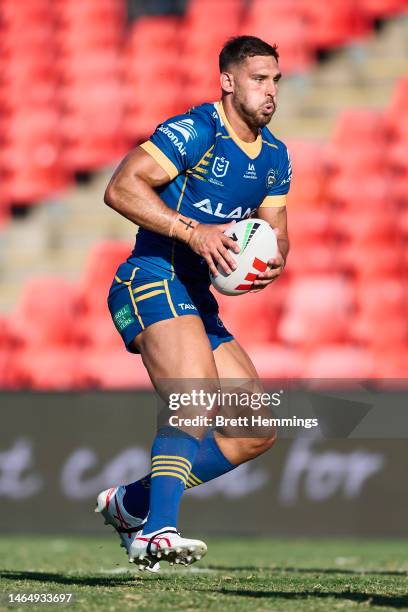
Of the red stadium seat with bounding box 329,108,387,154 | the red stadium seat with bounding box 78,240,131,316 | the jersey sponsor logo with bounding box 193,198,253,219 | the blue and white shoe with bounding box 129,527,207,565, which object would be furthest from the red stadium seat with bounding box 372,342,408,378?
the blue and white shoe with bounding box 129,527,207,565

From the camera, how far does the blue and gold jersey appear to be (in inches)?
196

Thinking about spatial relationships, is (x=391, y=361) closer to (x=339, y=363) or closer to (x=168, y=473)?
(x=339, y=363)

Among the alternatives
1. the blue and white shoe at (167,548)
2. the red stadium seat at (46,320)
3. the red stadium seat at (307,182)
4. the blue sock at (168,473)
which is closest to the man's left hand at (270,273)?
the blue sock at (168,473)

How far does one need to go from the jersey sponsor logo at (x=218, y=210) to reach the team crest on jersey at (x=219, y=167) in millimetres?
132

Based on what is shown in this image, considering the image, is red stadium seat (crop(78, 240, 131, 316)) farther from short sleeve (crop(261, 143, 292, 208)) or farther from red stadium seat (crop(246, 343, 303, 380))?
short sleeve (crop(261, 143, 292, 208))

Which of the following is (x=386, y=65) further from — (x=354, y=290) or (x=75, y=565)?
(x=75, y=565)

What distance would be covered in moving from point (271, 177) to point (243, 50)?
602 millimetres

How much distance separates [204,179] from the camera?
5.10m

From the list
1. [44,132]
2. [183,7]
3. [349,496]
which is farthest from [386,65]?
[349,496]

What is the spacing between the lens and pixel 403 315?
11.3 m

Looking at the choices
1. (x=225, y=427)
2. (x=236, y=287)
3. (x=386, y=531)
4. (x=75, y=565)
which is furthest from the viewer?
(x=386, y=531)

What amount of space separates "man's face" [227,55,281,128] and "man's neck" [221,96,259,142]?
33mm

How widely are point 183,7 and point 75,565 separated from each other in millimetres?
9260

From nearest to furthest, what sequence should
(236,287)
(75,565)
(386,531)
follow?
1. (236,287)
2. (75,565)
3. (386,531)
